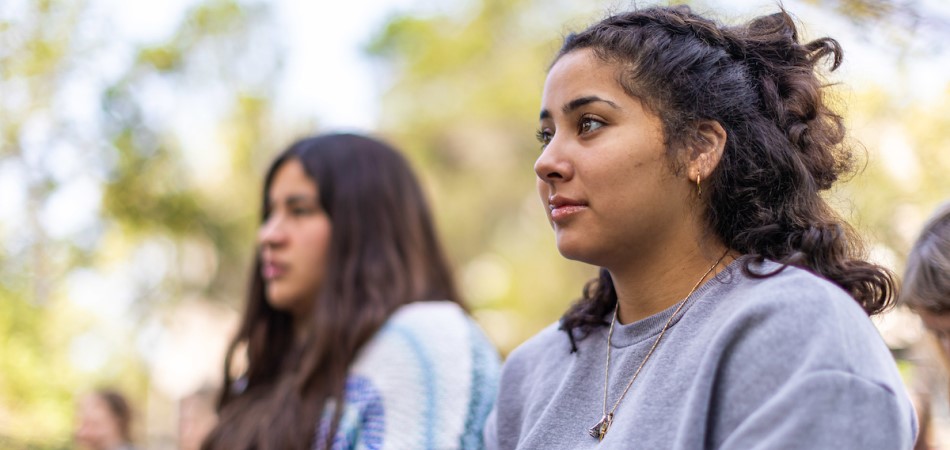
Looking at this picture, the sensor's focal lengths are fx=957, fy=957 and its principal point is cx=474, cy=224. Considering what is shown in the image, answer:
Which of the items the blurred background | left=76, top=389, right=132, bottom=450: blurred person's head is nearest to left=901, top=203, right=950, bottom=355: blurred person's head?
the blurred background

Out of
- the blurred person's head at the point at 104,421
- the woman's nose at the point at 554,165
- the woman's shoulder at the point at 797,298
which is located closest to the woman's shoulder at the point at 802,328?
the woman's shoulder at the point at 797,298

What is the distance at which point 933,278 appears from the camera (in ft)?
6.77

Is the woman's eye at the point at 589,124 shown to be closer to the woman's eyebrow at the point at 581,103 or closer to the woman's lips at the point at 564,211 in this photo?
the woman's eyebrow at the point at 581,103

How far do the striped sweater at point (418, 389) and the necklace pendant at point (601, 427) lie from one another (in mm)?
833

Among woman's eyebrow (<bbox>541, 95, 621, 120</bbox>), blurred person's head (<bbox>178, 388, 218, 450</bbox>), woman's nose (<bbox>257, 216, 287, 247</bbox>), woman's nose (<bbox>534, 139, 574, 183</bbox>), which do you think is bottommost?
blurred person's head (<bbox>178, 388, 218, 450</bbox>)

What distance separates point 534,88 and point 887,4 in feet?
38.5

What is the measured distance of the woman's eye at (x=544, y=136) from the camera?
6.24 ft

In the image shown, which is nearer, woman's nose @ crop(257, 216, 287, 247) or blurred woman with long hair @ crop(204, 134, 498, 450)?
blurred woman with long hair @ crop(204, 134, 498, 450)

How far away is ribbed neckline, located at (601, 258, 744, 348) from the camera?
5.57 feet

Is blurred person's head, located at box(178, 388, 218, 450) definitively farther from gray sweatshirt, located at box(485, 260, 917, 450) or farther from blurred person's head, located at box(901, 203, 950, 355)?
blurred person's head, located at box(901, 203, 950, 355)

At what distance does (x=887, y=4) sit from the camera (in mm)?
2783

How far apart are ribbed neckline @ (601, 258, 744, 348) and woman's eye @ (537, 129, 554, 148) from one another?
1.29ft

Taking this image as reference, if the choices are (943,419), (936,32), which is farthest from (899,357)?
(936,32)

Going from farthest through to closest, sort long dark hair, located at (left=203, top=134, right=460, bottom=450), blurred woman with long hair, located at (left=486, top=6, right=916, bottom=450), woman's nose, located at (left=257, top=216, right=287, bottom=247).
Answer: woman's nose, located at (left=257, top=216, right=287, bottom=247), long dark hair, located at (left=203, top=134, right=460, bottom=450), blurred woman with long hair, located at (left=486, top=6, right=916, bottom=450)
